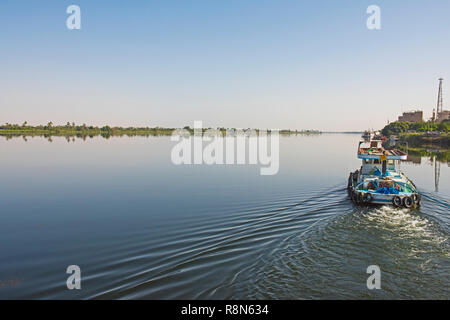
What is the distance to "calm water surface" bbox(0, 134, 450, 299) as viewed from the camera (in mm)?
9320

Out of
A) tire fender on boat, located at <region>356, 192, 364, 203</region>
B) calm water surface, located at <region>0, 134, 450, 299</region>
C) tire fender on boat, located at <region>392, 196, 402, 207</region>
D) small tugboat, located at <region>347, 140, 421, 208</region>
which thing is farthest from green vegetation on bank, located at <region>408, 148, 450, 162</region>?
tire fender on boat, located at <region>356, 192, 364, 203</region>

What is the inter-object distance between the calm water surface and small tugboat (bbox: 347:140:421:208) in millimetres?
1042

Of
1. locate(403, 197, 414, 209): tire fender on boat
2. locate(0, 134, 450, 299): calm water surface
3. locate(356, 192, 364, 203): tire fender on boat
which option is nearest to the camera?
locate(0, 134, 450, 299): calm water surface

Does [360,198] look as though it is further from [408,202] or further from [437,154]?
[437,154]

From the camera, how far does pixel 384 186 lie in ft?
68.3

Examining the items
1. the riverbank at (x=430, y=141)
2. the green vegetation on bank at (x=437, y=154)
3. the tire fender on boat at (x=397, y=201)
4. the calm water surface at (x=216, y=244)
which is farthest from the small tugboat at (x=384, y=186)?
the riverbank at (x=430, y=141)

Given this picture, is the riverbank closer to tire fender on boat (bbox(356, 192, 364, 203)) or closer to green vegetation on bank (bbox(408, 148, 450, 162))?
green vegetation on bank (bbox(408, 148, 450, 162))

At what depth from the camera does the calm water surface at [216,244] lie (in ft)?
30.6

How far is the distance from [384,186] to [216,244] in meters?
14.8

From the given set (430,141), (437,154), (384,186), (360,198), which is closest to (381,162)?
(384,186)

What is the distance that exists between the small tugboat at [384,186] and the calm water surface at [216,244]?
3.42 feet

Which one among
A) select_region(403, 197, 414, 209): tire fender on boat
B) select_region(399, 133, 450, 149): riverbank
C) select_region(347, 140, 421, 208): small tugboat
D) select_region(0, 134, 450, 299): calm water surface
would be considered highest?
select_region(399, 133, 450, 149): riverbank

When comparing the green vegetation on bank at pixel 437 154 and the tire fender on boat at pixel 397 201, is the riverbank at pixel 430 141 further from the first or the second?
the tire fender on boat at pixel 397 201
